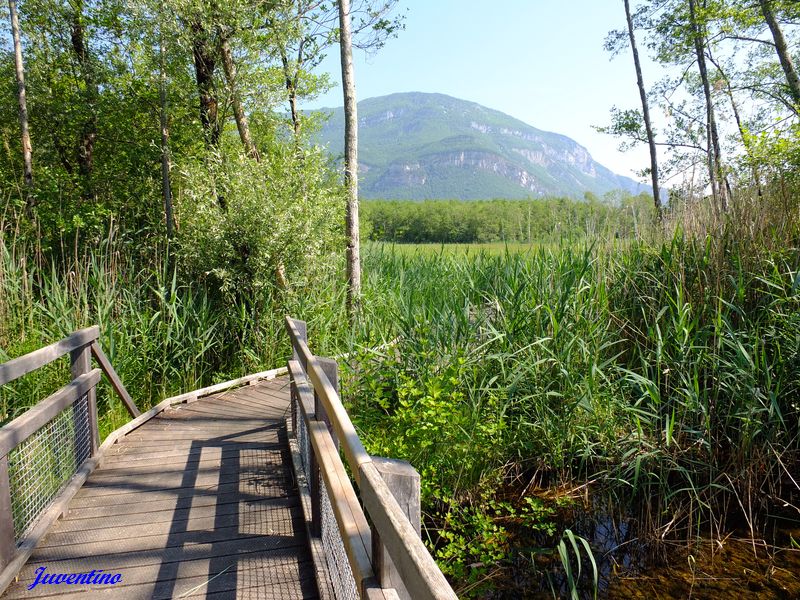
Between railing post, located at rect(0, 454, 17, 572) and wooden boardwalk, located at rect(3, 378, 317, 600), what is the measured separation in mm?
141

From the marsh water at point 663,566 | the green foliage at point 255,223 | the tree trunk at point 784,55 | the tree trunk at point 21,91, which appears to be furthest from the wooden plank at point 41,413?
the tree trunk at point 784,55

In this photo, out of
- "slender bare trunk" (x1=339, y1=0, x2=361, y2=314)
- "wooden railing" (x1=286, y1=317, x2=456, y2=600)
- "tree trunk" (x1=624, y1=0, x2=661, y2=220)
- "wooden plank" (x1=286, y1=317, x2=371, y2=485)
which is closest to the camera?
"wooden railing" (x1=286, y1=317, x2=456, y2=600)

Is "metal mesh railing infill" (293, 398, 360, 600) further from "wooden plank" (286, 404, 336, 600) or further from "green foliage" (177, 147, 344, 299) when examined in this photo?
"green foliage" (177, 147, 344, 299)

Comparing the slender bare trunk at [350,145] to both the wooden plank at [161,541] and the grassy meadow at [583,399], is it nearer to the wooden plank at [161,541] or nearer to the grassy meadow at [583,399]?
the grassy meadow at [583,399]

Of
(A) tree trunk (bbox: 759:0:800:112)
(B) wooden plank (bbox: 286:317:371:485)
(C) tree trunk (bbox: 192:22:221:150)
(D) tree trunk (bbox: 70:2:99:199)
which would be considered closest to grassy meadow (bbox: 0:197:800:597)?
(B) wooden plank (bbox: 286:317:371:485)

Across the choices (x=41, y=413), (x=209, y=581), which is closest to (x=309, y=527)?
(x=209, y=581)

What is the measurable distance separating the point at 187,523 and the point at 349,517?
177 cm

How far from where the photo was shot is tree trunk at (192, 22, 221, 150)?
7.29 meters

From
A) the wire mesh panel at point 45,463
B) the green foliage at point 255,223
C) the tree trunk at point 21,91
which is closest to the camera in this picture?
the wire mesh panel at point 45,463

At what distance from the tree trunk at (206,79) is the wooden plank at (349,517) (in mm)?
5996

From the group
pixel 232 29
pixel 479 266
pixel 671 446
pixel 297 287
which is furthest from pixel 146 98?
pixel 671 446

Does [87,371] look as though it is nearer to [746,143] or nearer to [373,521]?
[373,521]

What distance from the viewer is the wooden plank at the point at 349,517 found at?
1.50 metres

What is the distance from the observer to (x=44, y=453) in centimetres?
310
